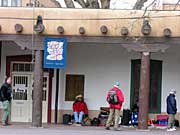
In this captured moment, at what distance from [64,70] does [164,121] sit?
16.4 ft

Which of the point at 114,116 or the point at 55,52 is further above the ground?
the point at 55,52

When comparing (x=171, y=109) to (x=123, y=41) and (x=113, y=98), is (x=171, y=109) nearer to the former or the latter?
(x=113, y=98)

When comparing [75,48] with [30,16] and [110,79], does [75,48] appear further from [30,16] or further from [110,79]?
[30,16]

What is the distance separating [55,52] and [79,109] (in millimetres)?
4124

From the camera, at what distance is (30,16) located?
24031mm

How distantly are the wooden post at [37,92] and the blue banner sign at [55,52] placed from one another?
26cm

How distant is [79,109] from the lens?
2702 centimetres

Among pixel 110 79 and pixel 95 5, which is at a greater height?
pixel 95 5

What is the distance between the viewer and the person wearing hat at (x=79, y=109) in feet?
87.9

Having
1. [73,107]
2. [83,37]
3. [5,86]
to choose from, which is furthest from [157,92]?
[5,86]

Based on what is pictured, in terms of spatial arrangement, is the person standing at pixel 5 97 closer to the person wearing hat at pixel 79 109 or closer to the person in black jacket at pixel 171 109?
the person wearing hat at pixel 79 109

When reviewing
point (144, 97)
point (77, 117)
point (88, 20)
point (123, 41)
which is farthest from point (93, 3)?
point (144, 97)

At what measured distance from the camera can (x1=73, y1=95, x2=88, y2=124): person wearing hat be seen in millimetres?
26797

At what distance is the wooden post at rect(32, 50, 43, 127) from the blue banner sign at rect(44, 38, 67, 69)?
0.85 feet
